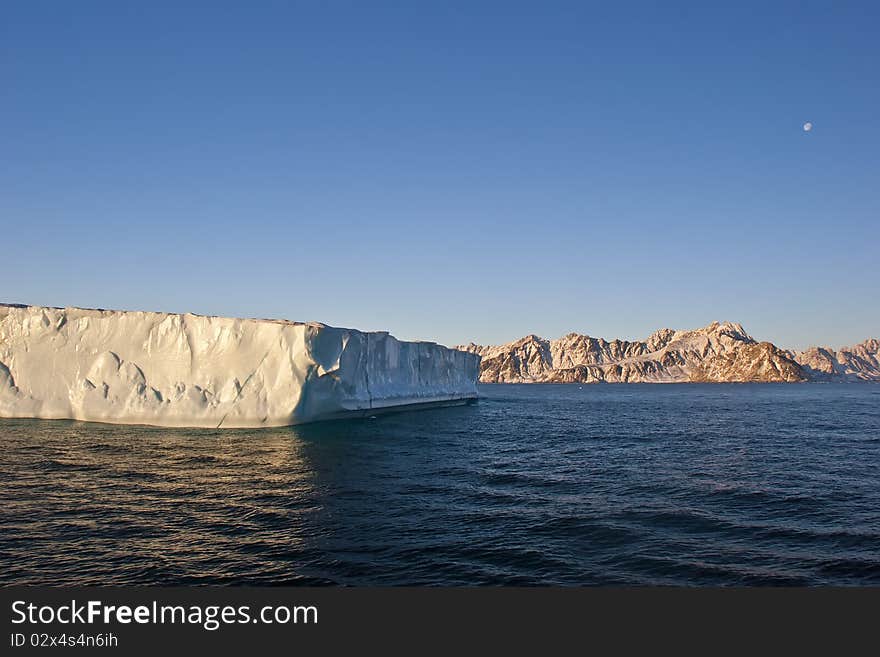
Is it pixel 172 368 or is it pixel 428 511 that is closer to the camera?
pixel 428 511

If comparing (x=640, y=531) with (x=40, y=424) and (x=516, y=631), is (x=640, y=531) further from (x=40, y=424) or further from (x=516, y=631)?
(x=40, y=424)

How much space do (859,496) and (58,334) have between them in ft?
131

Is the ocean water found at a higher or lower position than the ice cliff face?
lower

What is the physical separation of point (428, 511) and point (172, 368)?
23922mm

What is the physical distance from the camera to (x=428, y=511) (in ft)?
50.8

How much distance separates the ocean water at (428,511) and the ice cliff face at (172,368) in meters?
4.12

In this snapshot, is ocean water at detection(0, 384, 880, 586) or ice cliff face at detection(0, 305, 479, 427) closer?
ocean water at detection(0, 384, 880, 586)

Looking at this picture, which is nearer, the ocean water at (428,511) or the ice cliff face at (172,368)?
the ocean water at (428,511)

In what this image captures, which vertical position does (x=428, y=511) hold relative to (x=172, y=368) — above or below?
below

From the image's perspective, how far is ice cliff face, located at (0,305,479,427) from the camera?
33.0 meters

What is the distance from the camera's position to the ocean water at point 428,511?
11023 millimetres

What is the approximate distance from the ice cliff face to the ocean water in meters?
4.12

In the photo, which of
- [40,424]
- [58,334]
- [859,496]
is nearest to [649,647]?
[859,496]

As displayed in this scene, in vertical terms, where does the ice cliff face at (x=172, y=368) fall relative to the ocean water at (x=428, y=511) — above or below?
above
